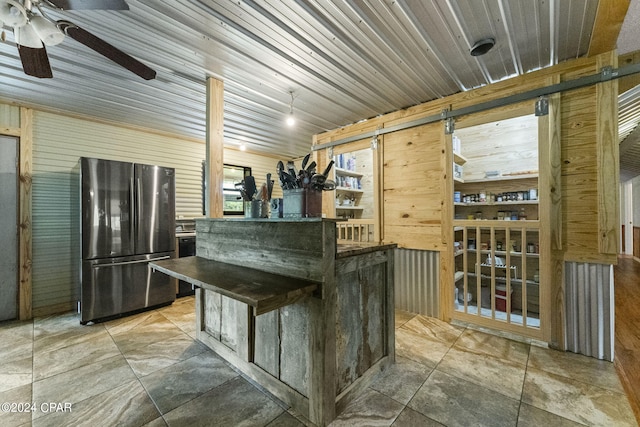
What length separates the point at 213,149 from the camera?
9.00ft

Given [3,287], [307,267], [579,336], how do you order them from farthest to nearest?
1. [3,287]
2. [579,336]
3. [307,267]

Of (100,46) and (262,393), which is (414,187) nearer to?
(262,393)

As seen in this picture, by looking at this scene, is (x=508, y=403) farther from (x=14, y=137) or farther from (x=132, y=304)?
(x=14, y=137)

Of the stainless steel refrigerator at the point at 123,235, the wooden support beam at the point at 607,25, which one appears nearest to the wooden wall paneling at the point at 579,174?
the wooden support beam at the point at 607,25

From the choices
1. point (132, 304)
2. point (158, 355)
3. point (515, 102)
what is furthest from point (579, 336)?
point (132, 304)

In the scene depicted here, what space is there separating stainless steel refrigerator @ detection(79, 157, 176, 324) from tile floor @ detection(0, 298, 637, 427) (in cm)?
62

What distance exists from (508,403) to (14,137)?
576 centimetres

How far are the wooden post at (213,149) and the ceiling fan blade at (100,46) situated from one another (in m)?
0.78

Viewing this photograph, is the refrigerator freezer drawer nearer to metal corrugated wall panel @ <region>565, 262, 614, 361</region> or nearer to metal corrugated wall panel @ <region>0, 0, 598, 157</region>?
metal corrugated wall panel @ <region>0, 0, 598, 157</region>

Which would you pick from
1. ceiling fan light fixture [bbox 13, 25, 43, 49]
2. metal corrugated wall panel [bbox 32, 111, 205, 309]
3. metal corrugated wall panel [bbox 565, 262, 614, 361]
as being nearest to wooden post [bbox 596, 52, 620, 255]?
metal corrugated wall panel [bbox 565, 262, 614, 361]

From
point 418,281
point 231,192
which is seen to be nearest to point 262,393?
point 418,281

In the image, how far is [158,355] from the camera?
7.89ft

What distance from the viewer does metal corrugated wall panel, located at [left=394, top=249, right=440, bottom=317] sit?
3195 mm

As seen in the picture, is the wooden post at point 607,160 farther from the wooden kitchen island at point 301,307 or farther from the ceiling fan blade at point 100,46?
the ceiling fan blade at point 100,46
